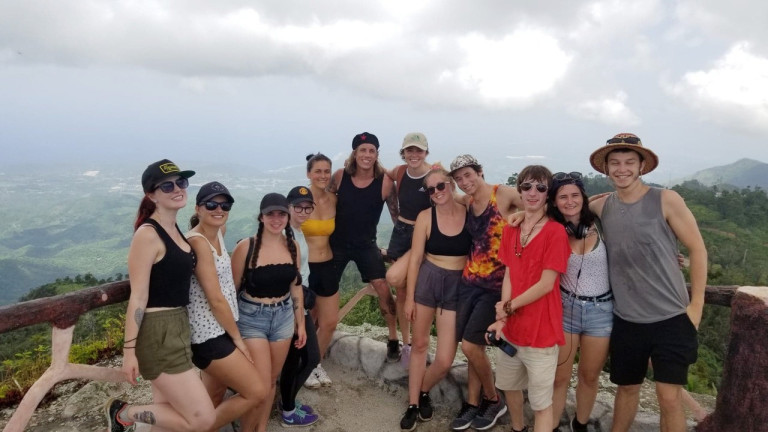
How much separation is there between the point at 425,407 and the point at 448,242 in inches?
64.9

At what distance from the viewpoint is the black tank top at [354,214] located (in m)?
5.09

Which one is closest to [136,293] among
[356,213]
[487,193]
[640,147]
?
[356,213]

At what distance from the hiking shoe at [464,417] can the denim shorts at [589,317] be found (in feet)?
4.44

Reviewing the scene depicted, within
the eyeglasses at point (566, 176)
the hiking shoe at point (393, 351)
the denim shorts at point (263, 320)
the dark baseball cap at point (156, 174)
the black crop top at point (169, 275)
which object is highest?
the eyeglasses at point (566, 176)

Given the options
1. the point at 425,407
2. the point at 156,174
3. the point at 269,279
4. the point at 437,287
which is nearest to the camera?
the point at 156,174

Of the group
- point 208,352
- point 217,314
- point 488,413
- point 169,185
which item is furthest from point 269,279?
point 488,413

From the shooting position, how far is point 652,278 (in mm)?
3502

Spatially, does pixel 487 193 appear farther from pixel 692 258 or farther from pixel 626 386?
pixel 626 386

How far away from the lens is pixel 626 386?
3822 millimetres

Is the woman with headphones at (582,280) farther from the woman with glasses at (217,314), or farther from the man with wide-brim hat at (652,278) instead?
the woman with glasses at (217,314)

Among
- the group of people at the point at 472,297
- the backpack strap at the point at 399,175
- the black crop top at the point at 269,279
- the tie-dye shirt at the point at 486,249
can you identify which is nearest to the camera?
the group of people at the point at 472,297

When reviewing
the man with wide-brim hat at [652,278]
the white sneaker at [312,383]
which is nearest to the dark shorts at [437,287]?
the man with wide-brim hat at [652,278]

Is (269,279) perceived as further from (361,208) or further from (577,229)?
(577,229)

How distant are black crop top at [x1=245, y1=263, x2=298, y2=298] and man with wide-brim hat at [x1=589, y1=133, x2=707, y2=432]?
261cm
